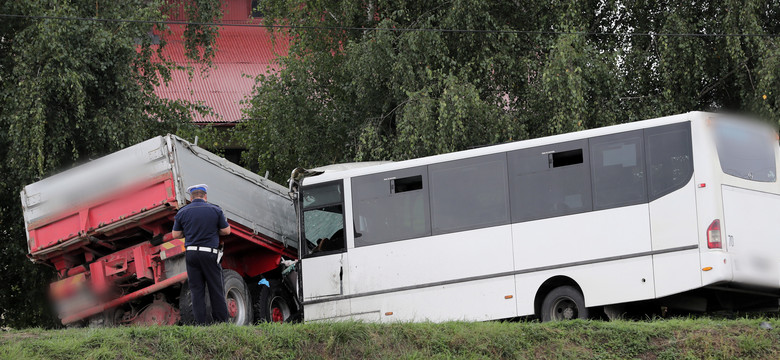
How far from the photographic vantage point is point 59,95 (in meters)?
17.4

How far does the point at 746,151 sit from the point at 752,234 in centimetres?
108

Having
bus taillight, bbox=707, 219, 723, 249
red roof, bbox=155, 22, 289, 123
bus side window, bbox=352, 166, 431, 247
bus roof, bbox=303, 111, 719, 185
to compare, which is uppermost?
red roof, bbox=155, 22, 289, 123

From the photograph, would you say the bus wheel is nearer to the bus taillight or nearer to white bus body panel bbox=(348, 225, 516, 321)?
white bus body panel bbox=(348, 225, 516, 321)

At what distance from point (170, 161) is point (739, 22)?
10.4m

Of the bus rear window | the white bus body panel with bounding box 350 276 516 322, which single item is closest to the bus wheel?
the white bus body panel with bounding box 350 276 516 322

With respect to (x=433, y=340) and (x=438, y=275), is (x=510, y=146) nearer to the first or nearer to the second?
(x=438, y=275)

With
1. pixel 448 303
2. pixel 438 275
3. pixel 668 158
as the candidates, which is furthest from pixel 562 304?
pixel 668 158

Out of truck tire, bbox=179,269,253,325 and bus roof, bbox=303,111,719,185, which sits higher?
bus roof, bbox=303,111,719,185

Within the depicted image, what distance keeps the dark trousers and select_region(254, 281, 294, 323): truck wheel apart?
2402 mm

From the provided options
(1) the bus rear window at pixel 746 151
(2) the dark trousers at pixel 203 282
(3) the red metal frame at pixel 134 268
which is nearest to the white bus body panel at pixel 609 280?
(1) the bus rear window at pixel 746 151

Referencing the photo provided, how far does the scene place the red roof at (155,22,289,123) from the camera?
27000mm

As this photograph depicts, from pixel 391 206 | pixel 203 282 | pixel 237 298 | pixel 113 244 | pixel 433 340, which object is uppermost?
pixel 391 206

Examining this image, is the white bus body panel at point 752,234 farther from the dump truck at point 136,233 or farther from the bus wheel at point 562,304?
the dump truck at point 136,233

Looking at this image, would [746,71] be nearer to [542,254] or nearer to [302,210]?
[542,254]
